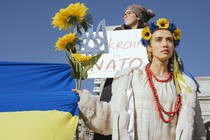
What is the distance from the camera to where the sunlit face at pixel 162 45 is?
117 inches

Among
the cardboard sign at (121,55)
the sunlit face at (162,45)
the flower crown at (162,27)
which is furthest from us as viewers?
the cardboard sign at (121,55)

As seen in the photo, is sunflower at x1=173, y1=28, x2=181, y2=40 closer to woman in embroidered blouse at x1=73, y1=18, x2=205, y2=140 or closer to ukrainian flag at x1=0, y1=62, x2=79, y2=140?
woman in embroidered blouse at x1=73, y1=18, x2=205, y2=140

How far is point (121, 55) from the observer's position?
398cm

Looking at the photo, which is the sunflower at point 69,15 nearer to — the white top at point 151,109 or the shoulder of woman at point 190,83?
the white top at point 151,109

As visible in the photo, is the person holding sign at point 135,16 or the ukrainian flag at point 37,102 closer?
the ukrainian flag at point 37,102

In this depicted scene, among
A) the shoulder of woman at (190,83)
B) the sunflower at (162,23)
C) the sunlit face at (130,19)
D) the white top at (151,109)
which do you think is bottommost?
the white top at (151,109)

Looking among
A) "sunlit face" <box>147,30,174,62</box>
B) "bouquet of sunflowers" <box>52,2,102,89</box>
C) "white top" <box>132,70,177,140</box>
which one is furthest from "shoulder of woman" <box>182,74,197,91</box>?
"bouquet of sunflowers" <box>52,2,102,89</box>

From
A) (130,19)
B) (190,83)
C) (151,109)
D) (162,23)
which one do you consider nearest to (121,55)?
(130,19)

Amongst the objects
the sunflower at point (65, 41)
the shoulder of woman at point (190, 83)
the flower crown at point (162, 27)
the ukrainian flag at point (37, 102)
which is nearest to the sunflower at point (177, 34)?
the flower crown at point (162, 27)

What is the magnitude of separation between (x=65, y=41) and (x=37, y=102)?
506mm

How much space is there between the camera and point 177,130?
2873mm

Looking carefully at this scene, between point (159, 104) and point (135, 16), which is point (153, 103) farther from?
point (135, 16)

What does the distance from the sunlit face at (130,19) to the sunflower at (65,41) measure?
1011 millimetres

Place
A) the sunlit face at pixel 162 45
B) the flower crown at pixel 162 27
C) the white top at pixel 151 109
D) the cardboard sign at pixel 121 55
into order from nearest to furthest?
the white top at pixel 151 109
the sunlit face at pixel 162 45
the flower crown at pixel 162 27
the cardboard sign at pixel 121 55
